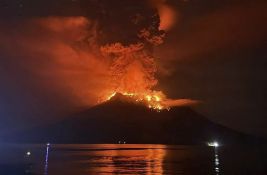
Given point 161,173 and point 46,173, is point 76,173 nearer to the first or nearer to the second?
point 46,173

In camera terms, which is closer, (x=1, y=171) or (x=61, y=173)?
(x=1, y=171)

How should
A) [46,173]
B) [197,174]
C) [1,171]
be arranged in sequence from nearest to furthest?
[1,171] < [46,173] < [197,174]

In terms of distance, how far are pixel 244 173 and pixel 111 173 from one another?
32849 millimetres

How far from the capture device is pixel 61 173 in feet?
333

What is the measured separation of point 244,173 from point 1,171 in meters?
59.3

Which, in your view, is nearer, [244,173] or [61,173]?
[61,173]

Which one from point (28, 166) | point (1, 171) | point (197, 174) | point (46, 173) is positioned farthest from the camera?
point (197, 174)

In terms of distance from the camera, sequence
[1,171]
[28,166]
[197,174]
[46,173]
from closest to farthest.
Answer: [1,171], [28,166], [46,173], [197,174]

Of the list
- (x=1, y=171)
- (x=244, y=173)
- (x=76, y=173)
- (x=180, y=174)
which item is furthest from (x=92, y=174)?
(x=244, y=173)

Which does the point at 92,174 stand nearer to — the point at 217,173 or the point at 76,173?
the point at 76,173

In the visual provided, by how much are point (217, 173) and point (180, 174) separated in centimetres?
931

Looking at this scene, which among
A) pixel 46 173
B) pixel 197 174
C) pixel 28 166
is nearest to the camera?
pixel 28 166

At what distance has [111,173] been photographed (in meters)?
106

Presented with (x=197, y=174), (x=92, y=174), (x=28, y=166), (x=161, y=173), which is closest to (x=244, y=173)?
(x=197, y=174)
